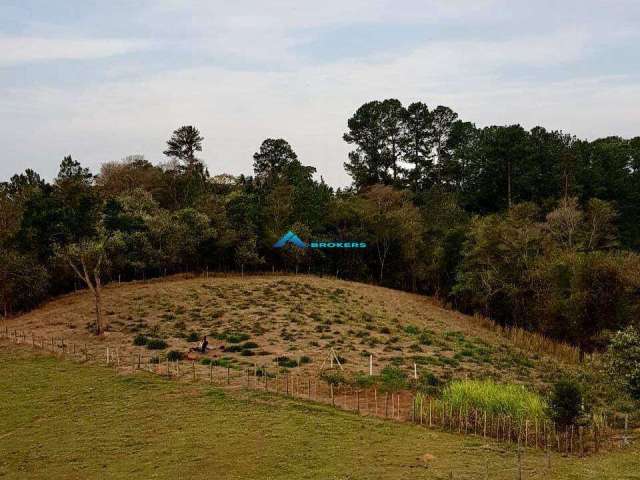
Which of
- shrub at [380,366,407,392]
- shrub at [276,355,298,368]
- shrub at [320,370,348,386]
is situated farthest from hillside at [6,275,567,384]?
shrub at [380,366,407,392]

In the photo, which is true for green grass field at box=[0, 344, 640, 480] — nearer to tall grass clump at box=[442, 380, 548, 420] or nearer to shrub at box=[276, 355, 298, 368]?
tall grass clump at box=[442, 380, 548, 420]

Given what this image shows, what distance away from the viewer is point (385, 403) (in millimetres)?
24953

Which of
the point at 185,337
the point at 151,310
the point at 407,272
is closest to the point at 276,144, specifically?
the point at 407,272

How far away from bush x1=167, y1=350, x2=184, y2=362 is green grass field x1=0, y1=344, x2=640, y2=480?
4.73 meters

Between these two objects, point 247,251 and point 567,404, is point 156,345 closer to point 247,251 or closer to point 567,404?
point 567,404

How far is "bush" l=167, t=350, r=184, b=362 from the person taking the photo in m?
32.7

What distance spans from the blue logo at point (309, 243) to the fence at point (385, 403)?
115 ft

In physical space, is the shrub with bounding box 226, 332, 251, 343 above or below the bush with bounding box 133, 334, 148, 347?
below

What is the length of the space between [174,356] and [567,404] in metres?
21.7

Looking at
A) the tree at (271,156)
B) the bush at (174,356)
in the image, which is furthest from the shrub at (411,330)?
the tree at (271,156)

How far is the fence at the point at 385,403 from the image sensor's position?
20078 mm

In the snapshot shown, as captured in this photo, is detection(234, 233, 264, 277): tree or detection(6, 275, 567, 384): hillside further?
detection(234, 233, 264, 277): tree

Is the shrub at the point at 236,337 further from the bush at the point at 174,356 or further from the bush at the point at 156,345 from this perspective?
the bush at the point at 174,356

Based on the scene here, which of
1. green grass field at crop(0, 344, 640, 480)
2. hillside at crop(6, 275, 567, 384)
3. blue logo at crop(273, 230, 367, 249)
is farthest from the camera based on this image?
blue logo at crop(273, 230, 367, 249)
